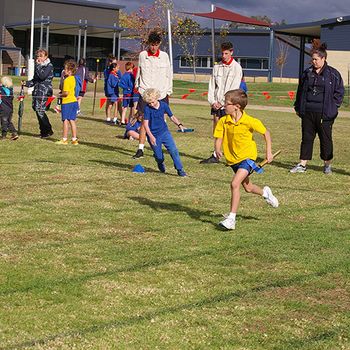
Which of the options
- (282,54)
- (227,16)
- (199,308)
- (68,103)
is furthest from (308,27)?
(199,308)

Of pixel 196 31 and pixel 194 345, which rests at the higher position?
pixel 196 31

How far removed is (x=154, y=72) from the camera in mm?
14078

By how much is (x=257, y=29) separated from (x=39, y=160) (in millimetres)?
71746

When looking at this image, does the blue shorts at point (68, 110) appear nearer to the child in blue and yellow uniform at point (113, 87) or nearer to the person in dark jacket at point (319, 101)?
the person in dark jacket at point (319, 101)

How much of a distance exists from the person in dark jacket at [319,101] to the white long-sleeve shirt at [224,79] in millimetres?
1198

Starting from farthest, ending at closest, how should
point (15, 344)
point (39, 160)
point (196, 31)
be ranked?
point (196, 31) < point (39, 160) < point (15, 344)

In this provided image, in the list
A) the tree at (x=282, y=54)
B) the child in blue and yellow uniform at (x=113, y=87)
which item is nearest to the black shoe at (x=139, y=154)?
the child in blue and yellow uniform at (x=113, y=87)

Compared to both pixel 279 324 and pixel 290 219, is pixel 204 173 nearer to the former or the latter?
pixel 290 219

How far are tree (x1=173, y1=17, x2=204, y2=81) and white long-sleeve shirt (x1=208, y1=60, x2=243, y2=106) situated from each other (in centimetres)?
6394

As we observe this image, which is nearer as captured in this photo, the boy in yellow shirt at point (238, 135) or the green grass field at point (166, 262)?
the green grass field at point (166, 262)

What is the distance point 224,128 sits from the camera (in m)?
8.45


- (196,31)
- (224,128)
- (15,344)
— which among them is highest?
(196,31)

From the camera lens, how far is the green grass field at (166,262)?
4957mm

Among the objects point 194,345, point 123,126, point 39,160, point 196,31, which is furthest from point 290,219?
point 196,31
